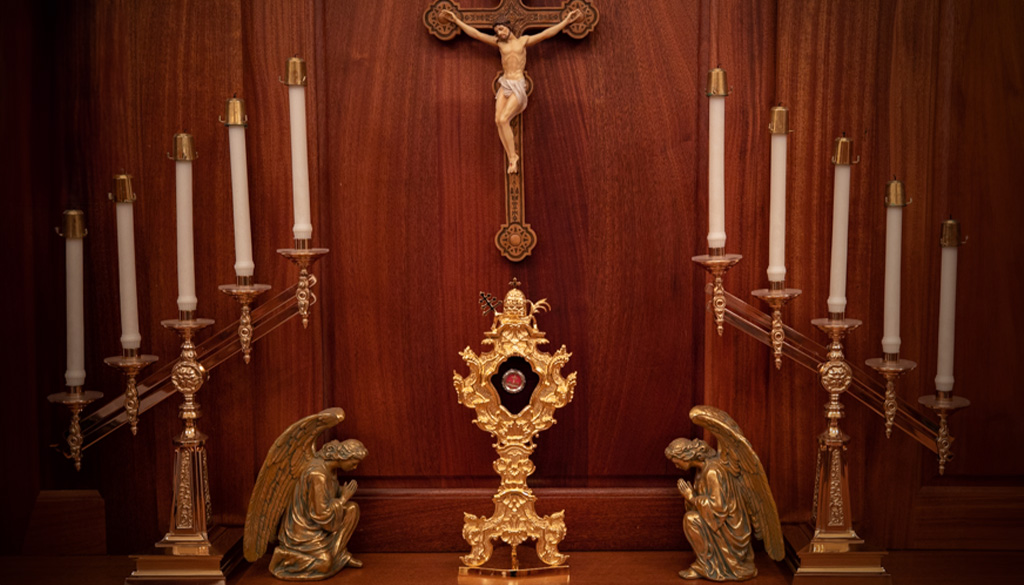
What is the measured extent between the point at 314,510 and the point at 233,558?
0.17 meters

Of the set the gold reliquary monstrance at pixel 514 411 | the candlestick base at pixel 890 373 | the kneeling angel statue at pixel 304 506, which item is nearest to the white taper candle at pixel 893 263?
the candlestick base at pixel 890 373

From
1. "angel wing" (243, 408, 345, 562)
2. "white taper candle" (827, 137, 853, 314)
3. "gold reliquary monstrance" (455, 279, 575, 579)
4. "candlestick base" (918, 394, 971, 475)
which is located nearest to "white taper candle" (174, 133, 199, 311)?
"angel wing" (243, 408, 345, 562)

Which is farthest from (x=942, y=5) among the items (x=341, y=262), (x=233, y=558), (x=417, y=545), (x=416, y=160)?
(x=233, y=558)

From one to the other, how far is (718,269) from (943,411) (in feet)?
1.50

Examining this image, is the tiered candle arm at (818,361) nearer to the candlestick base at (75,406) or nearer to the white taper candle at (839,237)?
the white taper candle at (839,237)

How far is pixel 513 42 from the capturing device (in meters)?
1.77

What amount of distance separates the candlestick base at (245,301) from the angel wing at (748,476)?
0.75 m

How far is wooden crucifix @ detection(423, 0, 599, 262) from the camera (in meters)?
1.77

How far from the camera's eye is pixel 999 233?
1.82m

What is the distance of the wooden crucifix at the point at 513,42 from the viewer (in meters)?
1.77

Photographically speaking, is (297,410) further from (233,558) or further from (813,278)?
(813,278)

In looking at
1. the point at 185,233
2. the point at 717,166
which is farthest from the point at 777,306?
the point at 185,233

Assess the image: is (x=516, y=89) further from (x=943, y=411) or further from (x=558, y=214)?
(x=943, y=411)

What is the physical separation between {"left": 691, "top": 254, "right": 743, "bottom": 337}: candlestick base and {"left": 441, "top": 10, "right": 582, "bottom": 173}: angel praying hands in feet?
1.29
